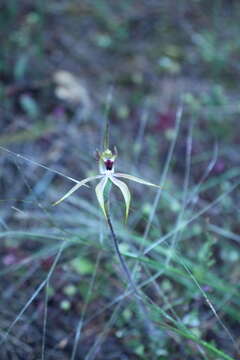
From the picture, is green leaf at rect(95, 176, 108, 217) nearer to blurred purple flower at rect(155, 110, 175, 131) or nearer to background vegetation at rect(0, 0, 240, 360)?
background vegetation at rect(0, 0, 240, 360)

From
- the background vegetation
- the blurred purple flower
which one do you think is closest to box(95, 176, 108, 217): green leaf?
the background vegetation

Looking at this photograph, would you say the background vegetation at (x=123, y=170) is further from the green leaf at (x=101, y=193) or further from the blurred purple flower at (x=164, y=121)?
the green leaf at (x=101, y=193)

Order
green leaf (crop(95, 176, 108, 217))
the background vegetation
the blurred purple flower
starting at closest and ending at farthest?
green leaf (crop(95, 176, 108, 217))
the background vegetation
the blurred purple flower

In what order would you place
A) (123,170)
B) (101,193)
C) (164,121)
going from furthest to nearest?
(164,121)
(123,170)
(101,193)

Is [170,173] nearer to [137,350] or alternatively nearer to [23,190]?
[23,190]

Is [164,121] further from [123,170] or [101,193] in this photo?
[101,193]

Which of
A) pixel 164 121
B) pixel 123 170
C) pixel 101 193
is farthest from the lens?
pixel 164 121

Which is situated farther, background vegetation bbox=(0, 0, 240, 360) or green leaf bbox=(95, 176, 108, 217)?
background vegetation bbox=(0, 0, 240, 360)

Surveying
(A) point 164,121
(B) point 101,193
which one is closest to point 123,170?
(A) point 164,121

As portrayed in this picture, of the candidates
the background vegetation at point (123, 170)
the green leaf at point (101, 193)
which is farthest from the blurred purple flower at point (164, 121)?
the green leaf at point (101, 193)
